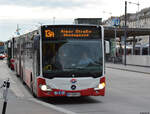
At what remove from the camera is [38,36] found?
12.7 m

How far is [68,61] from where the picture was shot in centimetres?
1248

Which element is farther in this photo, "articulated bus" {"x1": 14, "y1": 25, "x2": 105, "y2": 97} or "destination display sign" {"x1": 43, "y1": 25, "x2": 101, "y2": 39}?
"destination display sign" {"x1": 43, "y1": 25, "x2": 101, "y2": 39}

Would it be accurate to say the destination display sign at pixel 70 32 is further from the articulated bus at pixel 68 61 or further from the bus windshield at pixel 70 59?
the bus windshield at pixel 70 59

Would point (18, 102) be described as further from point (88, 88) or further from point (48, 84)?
point (88, 88)

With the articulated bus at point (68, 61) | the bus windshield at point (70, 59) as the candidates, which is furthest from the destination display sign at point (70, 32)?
the bus windshield at point (70, 59)

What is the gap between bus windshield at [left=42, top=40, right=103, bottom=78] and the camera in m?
12.5

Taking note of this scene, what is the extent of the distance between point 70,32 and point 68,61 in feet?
3.31

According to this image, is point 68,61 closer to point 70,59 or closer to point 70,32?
point 70,59

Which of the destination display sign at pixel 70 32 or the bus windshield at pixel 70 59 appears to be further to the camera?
the destination display sign at pixel 70 32

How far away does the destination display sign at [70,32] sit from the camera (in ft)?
41.8

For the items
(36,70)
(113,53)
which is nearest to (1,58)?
(113,53)

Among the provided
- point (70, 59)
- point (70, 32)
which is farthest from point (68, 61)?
point (70, 32)

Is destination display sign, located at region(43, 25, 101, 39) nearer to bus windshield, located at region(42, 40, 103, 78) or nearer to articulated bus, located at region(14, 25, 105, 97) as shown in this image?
articulated bus, located at region(14, 25, 105, 97)

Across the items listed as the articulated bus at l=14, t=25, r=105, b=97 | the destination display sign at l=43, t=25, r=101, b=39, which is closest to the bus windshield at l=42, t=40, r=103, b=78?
the articulated bus at l=14, t=25, r=105, b=97
